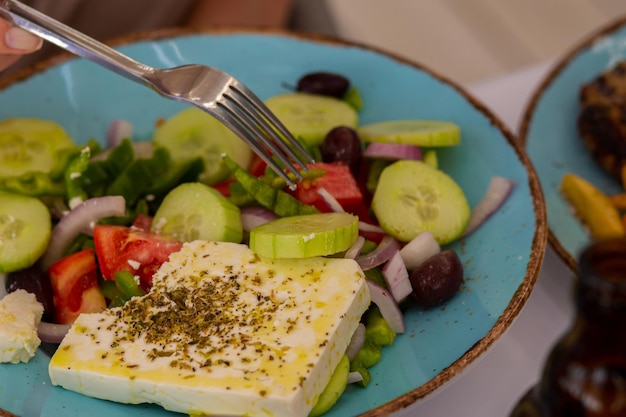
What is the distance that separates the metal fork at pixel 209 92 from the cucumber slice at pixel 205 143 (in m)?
0.20

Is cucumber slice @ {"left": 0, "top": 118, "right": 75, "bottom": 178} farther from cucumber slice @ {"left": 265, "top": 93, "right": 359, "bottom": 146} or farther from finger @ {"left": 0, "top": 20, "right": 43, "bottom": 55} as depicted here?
cucumber slice @ {"left": 265, "top": 93, "right": 359, "bottom": 146}

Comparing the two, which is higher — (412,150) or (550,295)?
(412,150)

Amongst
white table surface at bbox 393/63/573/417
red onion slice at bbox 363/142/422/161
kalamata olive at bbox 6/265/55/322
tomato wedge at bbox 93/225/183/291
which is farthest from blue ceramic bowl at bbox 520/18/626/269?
kalamata olive at bbox 6/265/55/322

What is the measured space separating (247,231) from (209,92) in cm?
30

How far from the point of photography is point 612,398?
2.38ft

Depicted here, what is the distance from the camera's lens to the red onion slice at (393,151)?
1689 mm

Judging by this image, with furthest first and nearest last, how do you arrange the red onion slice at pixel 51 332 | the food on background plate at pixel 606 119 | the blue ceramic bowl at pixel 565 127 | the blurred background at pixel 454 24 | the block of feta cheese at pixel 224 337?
the blurred background at pixel 454 24 → the food on background plate at pixel 606 119 → the blue ceramic bowl at pixel 565 127 → the red onion slice at pixel 51 332 → the block of feta cheese at pixel 224 337

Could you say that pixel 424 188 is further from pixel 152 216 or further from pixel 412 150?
pixel 152 216

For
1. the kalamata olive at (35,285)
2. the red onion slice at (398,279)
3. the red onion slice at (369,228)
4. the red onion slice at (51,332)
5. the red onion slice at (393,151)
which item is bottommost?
the red onion slice at (51,332)

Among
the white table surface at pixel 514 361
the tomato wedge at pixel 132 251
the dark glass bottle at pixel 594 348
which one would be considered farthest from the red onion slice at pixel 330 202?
the dark glass bottle at pixel 594 348

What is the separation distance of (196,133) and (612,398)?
1.28 m

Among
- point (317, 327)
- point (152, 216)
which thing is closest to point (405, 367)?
point (317, 327)

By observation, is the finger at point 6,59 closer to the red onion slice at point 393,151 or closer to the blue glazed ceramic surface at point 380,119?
the blue glazed ceramic surface at point 380,119

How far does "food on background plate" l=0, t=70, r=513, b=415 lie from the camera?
4.13ft
